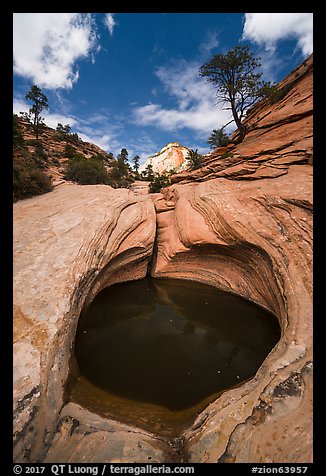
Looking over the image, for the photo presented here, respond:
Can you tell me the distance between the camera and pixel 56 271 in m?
5.23

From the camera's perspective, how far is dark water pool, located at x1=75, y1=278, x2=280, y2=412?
14.4ft

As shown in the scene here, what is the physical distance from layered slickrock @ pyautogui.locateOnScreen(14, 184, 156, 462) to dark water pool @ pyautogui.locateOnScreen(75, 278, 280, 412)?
2.99ft

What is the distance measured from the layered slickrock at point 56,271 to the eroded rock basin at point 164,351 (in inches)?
34.1

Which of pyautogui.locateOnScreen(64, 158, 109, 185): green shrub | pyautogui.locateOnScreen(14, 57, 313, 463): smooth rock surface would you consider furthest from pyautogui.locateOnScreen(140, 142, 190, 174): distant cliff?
pyautogui.locateOnScreen(14, 57, 313, 463): smooth rock surface

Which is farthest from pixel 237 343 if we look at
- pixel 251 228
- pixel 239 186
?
pixel 239 186

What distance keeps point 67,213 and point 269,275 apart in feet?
24.3

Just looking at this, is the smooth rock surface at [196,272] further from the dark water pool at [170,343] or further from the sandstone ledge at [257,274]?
the dark water pool at [170,343]

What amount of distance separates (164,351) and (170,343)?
36cm

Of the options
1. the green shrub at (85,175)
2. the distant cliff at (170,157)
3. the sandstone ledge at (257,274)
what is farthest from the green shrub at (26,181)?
the distant cliff at (170,157)

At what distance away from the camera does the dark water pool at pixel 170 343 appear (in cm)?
440

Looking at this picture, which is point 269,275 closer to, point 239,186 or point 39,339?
point 239,186

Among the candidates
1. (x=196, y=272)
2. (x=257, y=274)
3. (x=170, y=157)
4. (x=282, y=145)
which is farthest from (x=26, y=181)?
(x=170, y=157)

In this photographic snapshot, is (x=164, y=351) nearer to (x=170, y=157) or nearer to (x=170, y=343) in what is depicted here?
(x=170, y=343)
